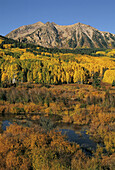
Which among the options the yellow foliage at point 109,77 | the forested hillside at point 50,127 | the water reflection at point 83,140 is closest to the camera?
the forested hillside at point 50,127

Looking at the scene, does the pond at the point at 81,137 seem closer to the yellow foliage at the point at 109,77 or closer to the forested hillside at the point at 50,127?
the forested hillside at the point at 50,127

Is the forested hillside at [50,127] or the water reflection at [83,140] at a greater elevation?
the forested hillside at [50,127]

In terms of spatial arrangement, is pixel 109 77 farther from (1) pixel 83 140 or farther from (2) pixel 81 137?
(1) pixel 83 140

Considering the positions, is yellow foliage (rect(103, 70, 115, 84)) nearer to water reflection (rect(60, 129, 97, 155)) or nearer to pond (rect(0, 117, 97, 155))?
pond (rect(0, 117, 97, 155))

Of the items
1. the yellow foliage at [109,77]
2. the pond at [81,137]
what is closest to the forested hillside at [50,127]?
the pond at [81,137]

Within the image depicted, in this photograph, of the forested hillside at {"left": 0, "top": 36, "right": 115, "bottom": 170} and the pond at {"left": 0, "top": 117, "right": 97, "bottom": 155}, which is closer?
the forested hillside at {"left": 0, "top": 36, "right": 115, "bottom": 170}

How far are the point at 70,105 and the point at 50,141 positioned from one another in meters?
32.8

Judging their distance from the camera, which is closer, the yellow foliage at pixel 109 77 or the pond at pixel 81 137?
the pond at pixel 81 137

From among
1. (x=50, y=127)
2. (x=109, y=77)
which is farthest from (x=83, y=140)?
(x=109, y=77)

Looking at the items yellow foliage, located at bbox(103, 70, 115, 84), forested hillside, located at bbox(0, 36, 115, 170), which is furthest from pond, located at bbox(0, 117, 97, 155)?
yellow foliage, located at bbox(103, 70, 115, 84)

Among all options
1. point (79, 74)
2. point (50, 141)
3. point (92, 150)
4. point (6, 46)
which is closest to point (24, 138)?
point (50, 141)

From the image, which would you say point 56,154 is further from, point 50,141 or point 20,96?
point 20,96

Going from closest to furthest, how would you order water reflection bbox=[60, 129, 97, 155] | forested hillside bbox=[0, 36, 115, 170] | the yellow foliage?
forested hillside bbox=[0, 36, 115, 170]
water reflection bbox=[60, 129, 97, 155]
the yellow foliage

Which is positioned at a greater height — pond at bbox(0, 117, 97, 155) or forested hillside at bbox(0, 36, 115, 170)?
forested hillside at bbox(0, 36, 115, 170)
